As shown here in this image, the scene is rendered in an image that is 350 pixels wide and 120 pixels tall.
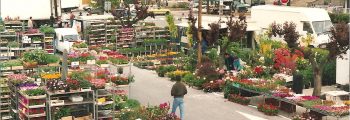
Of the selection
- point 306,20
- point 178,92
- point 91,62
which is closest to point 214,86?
point 91,62

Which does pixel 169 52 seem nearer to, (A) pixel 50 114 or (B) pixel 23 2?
(B) pixel 23 2

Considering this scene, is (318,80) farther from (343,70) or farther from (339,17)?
(339,17)

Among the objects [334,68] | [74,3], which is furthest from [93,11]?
[334,68]

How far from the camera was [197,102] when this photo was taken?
67.6 feet

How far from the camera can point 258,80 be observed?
2064 centimetres

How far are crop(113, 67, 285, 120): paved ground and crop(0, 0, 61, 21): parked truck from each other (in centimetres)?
1399

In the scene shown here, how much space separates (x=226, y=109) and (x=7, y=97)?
6989mm

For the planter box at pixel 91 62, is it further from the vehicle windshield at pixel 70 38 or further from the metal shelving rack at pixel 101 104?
the vehicle windshield at pixel 70 38

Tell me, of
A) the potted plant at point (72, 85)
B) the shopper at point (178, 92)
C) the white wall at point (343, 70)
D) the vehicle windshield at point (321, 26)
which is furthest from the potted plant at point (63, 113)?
the vehicle windshield at point (321, 26)

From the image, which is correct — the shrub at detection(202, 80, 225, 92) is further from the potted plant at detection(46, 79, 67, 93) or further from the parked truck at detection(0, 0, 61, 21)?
the parked truck at detection(0, 0, 61, 21)

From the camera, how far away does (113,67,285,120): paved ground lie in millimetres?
18656

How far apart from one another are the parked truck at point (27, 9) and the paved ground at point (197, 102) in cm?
1399

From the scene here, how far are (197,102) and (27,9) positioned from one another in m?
19.5

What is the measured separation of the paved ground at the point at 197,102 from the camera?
1866cm
